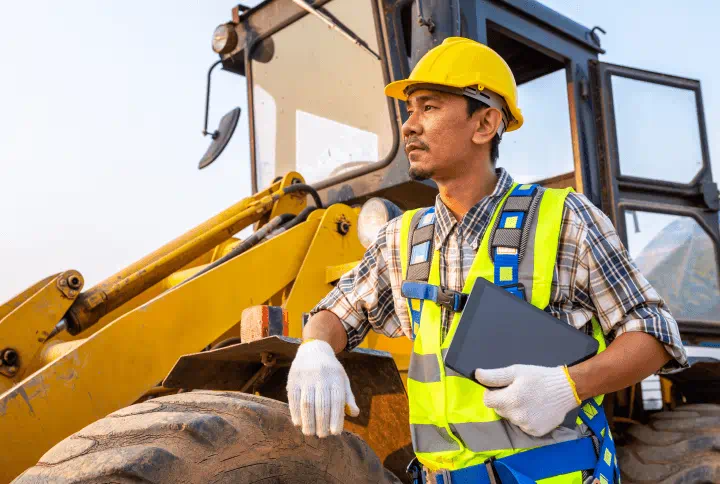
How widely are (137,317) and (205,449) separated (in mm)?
1130

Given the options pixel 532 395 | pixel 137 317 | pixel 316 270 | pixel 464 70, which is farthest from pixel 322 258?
pixel 532 395

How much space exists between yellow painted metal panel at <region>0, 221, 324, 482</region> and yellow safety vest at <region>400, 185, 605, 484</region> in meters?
1.28

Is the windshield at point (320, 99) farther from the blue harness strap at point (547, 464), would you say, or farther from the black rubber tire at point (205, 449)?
the blue harness strap at point (547, 464)

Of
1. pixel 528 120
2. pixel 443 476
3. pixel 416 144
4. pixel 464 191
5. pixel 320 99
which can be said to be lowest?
pixel 443 476

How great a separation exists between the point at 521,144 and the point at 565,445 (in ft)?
9.53

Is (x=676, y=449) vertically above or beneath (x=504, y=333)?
beneath

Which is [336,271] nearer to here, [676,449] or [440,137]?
[440,137]

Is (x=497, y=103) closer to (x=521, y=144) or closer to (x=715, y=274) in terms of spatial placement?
(x=521, y=144)

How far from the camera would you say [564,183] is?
4.52 m

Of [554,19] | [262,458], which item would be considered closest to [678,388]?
[554,19]

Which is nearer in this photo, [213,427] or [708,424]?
[213,427]

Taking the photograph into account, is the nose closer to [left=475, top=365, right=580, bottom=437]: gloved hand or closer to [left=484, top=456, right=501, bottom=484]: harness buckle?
[left=475, top=365, right=580, bottom=437]: gloved hand

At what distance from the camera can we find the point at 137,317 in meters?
2.97

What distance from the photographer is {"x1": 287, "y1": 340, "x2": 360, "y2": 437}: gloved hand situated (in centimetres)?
183
